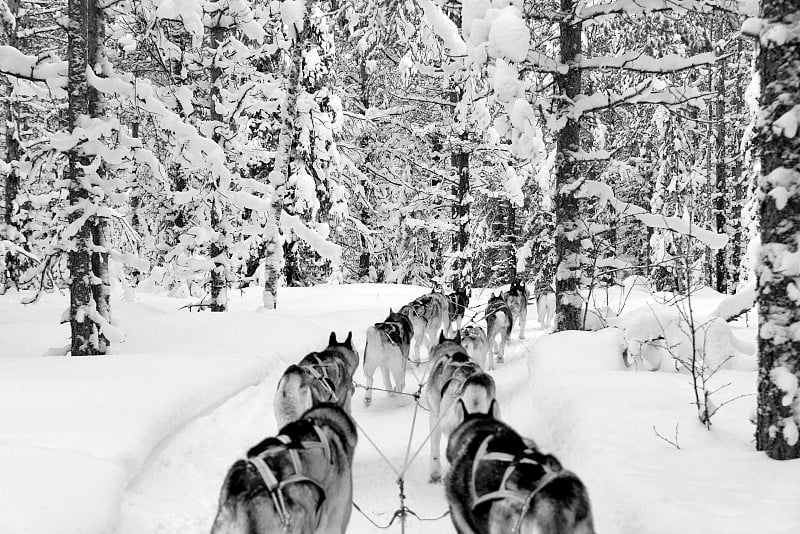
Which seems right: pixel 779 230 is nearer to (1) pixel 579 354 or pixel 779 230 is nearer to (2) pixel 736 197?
(1) pixel 579 354

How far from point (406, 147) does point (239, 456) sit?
20.2 metres

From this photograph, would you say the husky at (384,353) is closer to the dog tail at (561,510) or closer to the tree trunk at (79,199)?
the tree trunk at (79,199)

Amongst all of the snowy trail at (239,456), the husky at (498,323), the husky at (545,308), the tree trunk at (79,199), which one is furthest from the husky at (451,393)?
the husky at (545,308)

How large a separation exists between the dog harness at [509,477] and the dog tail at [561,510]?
3 cm

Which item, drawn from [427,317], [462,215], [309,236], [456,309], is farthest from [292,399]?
[462,215]

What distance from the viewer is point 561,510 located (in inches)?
111

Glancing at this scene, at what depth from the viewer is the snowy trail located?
4797 mm

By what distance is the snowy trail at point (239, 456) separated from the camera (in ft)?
15.7

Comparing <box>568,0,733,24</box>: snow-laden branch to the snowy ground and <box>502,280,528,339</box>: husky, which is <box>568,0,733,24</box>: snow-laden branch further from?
<box>502,280,528,339</box>: husky

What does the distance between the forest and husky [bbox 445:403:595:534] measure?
2.26 meters

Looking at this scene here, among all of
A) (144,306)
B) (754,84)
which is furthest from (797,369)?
(144,306)

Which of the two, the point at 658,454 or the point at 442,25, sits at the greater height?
the point at 442,25

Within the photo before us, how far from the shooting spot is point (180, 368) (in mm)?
7508

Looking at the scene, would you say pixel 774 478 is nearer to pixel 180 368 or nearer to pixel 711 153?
pixel 180 368
